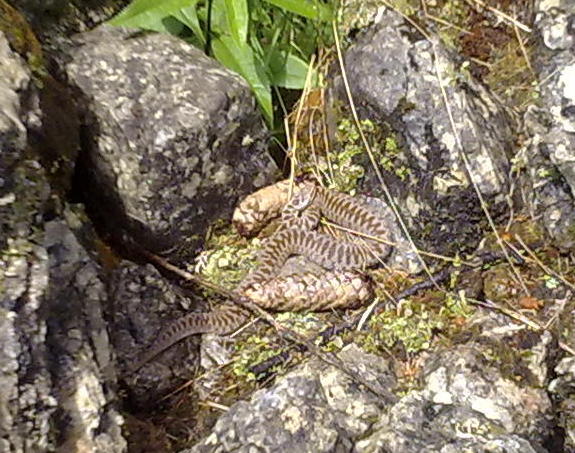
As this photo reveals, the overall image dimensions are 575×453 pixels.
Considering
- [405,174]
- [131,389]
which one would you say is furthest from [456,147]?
[131,389]

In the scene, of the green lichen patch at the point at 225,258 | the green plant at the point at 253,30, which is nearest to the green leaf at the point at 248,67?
the green plant at the point at 253,30

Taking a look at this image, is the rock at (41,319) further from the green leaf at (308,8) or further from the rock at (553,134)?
the rock at (553,134)

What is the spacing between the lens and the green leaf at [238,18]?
14.8 feet

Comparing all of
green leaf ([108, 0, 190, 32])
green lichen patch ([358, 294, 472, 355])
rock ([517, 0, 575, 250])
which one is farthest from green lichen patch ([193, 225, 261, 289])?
rock ([517, 0, 575, 250])

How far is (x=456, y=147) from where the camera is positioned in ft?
15.3

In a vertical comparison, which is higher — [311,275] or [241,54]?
[241,54]

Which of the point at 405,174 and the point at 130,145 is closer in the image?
the point at 130,145

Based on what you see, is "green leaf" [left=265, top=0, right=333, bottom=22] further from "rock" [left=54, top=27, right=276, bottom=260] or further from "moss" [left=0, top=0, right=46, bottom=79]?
"moss" [left=0, top=0, right=46, bottom=79]

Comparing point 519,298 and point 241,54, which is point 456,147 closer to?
point 519,298

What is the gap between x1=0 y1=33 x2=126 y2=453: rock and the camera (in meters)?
3.13

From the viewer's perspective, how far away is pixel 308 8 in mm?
4805

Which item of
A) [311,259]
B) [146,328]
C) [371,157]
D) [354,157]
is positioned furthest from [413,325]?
[146,328]

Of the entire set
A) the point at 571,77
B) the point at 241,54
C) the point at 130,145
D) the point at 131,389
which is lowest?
the point at 131,389

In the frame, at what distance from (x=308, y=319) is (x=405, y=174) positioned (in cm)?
100
